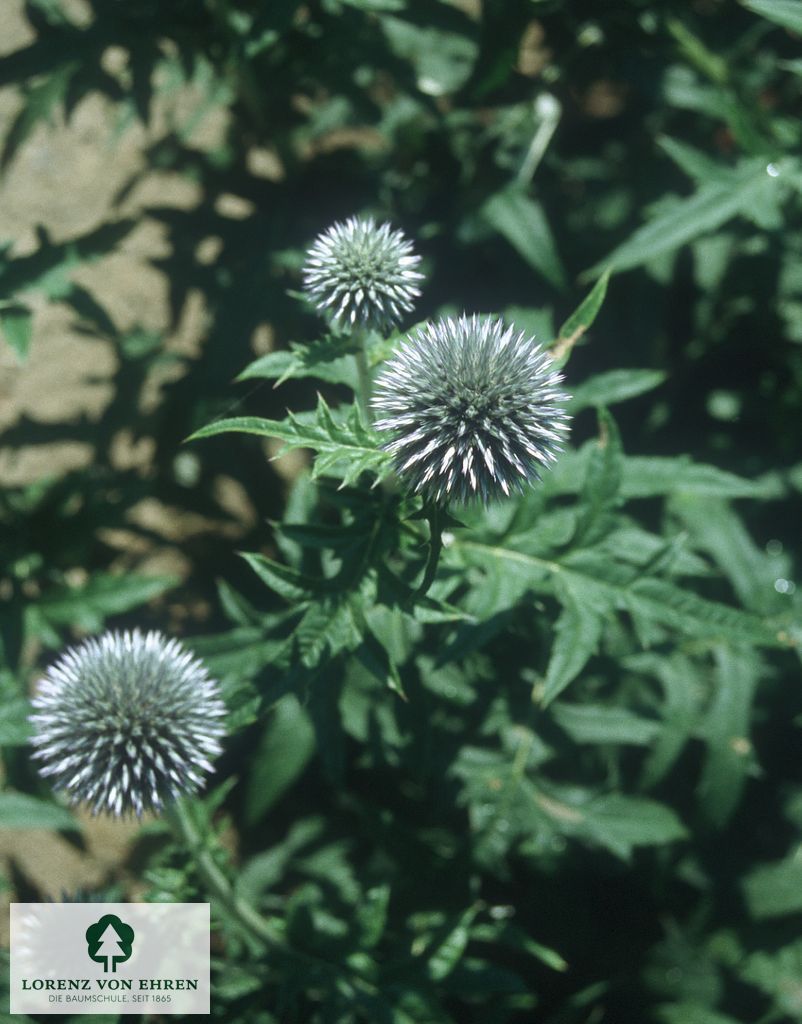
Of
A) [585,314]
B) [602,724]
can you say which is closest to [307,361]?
[585,314]

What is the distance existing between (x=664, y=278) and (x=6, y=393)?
8.48ft

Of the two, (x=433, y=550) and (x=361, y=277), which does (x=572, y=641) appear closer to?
(x=433, y=550)

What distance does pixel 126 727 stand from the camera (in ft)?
6.83

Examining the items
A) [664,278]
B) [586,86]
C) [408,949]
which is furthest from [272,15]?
[408,949]

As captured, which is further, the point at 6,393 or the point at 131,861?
the point at 6,393

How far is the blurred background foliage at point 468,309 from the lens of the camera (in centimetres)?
280

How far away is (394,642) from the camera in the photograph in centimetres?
245

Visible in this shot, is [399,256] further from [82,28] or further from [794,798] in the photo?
[794,798]

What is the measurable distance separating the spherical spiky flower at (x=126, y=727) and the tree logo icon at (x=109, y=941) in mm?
481

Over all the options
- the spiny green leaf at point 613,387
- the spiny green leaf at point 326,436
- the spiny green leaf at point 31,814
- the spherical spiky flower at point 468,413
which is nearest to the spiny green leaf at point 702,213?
the spiny green leaf at point 613,387

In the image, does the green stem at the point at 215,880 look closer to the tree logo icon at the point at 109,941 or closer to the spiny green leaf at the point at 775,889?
the tree logo icon at the point at 109,941

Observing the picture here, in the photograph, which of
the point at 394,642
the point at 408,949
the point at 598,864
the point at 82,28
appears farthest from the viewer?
the point at 598,864

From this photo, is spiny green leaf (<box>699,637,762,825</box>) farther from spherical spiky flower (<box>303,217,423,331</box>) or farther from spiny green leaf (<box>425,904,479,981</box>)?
spherical spiky flower (<box>303,217,423,331</box>)

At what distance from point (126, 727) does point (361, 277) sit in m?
1.07
